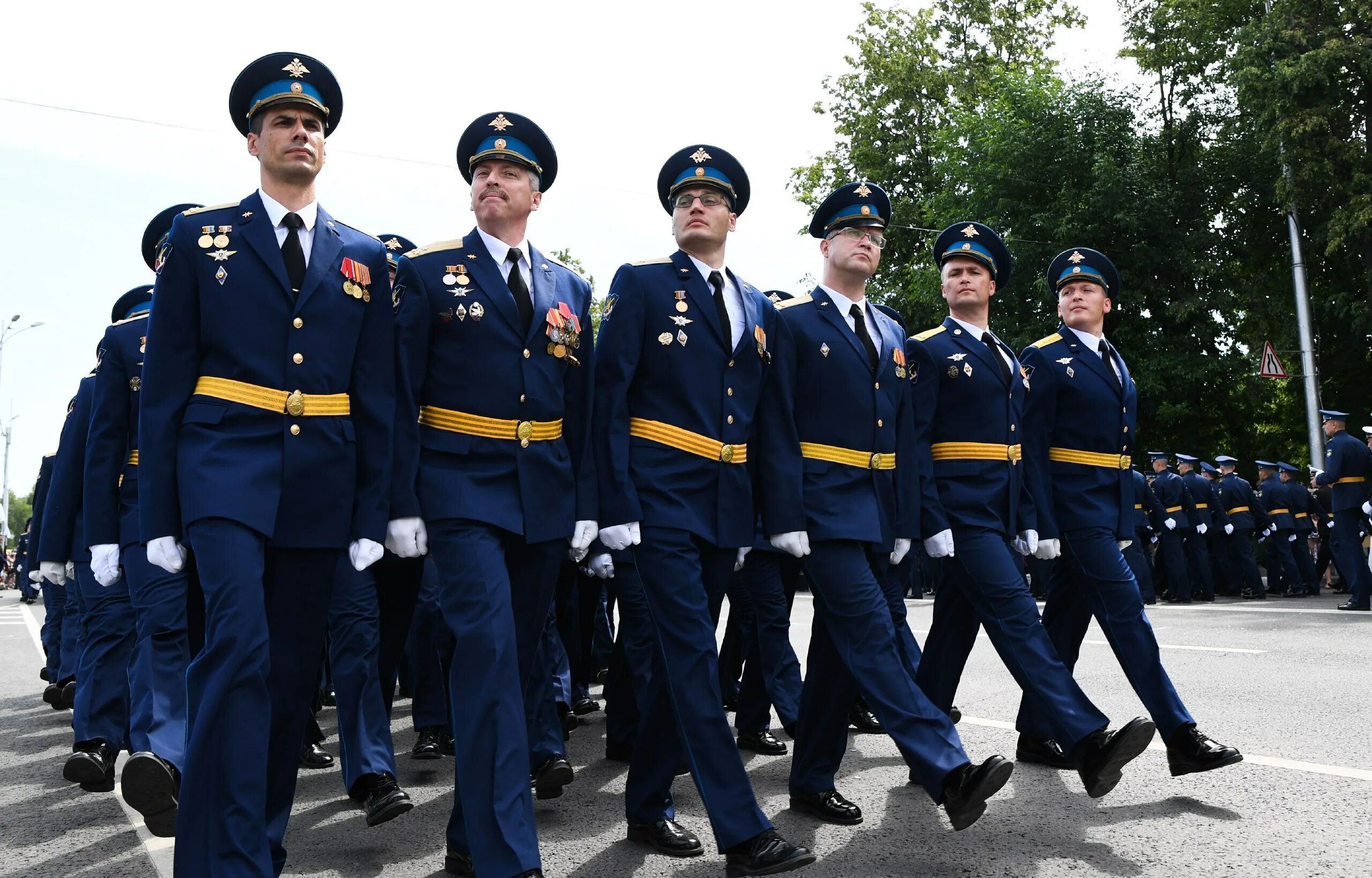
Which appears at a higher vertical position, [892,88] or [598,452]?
[892,88]

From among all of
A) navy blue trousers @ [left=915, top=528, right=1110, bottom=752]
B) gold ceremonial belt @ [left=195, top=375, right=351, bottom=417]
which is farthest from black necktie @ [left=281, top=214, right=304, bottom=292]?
navy blue trousers @ [left=915, top=528, right=1110, bottom=752]

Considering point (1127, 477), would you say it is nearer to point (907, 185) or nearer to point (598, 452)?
point (598, 452)

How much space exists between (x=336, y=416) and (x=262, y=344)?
312mm

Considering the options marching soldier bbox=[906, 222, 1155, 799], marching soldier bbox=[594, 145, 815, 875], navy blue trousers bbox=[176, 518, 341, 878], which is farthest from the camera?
marching soldier bbox=[906, 222, 1155, 799]

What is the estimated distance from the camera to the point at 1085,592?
5633mm

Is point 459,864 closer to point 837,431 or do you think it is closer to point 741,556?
point 741,556

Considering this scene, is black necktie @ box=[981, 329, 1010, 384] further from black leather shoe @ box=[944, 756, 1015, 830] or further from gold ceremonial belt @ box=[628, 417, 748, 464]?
black leather shoe @ box=[944, 756, 1015, 830]

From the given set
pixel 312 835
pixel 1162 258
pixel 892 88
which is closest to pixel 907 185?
pixel 892 88

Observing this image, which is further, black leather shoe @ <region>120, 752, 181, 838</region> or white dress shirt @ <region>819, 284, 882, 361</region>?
white dress shirt @ <region>819, 284, 882, 361</region>

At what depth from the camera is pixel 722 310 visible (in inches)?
184

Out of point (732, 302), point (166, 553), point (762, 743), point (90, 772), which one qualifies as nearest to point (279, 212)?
point (166, 553)

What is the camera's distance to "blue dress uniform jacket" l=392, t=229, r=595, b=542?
3998 millimetres

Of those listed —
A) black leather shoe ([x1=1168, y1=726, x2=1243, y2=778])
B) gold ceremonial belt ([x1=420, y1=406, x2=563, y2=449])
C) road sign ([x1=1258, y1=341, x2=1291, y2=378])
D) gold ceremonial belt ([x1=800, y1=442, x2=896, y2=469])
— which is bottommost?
black leather shoe ([x1=1168, y1=726, x2=1243, y2=778])

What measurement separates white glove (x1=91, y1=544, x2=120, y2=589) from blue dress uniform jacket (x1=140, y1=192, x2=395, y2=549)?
86cm
